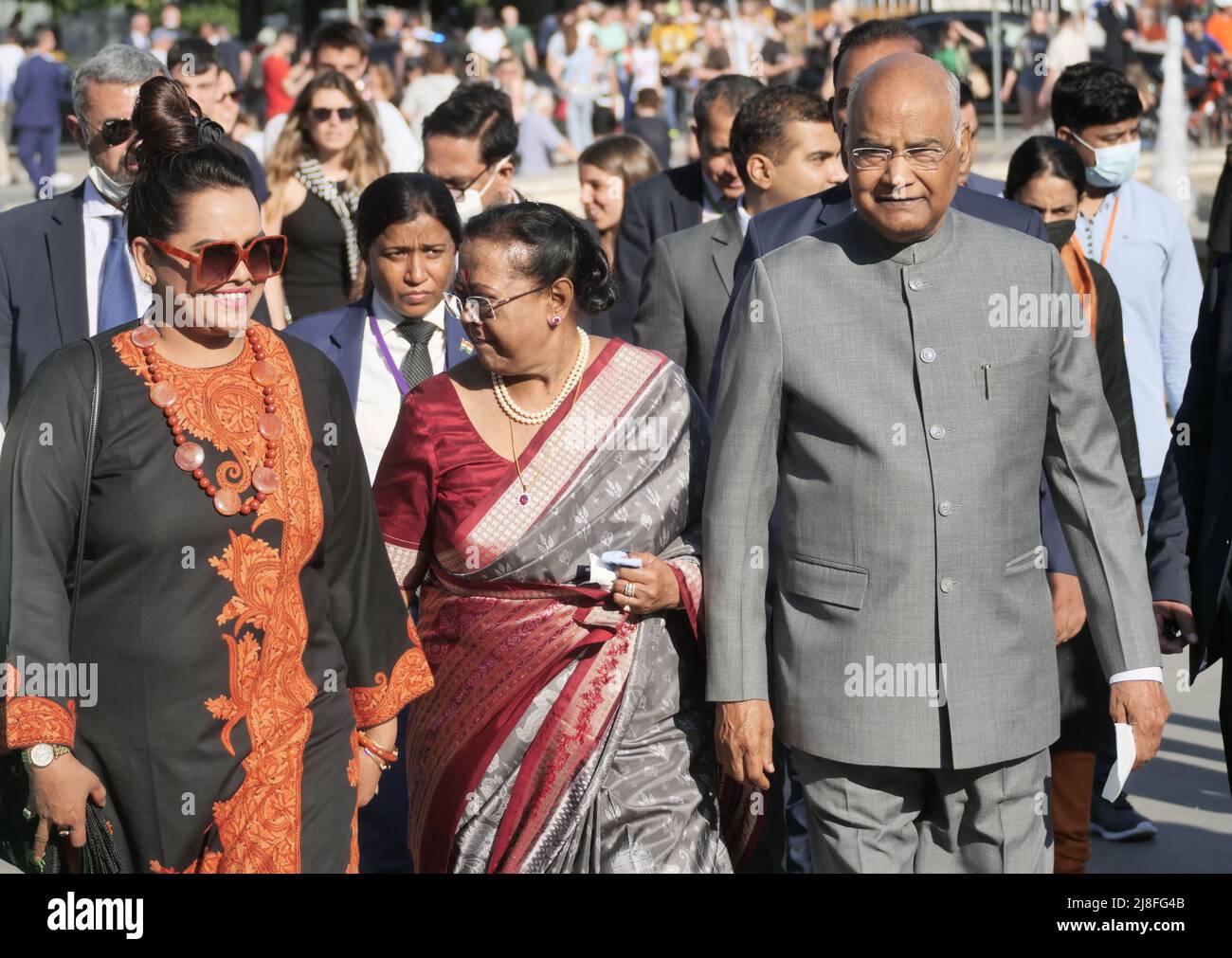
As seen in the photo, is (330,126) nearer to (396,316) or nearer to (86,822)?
(396,316)

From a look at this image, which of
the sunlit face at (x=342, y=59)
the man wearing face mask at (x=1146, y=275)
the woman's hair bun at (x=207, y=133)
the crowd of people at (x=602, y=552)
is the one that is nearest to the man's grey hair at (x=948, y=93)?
the crowd of people at (x=602, y=552)

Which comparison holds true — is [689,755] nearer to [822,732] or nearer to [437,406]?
[822,732]

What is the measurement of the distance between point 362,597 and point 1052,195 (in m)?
3.05

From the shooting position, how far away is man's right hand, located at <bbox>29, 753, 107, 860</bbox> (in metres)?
3.10

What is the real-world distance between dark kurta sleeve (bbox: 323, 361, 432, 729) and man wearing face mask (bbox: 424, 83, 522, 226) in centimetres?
303

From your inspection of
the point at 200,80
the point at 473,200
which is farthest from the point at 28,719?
the point at 200,80

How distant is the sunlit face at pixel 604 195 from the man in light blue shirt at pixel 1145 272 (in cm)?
245

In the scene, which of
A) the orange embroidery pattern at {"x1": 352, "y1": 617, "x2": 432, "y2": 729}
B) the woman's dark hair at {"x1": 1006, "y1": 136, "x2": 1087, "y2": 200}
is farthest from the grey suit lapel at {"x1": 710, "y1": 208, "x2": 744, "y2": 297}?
the orange embroidery pattern at {"x1": 352, "y1": 617, "x2": 432, "y2": 729}

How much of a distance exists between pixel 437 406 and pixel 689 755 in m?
0.96

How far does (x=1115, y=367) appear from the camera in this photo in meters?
5.12

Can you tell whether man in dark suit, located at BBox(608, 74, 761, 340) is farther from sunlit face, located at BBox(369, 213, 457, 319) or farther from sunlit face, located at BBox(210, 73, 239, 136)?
sunlit face, located at BBox(369, 213, 457, 319)

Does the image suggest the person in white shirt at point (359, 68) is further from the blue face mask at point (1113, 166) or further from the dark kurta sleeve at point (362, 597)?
the dark kurta sleeve at point (362, 597)

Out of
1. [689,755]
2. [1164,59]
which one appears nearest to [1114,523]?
[689,755]

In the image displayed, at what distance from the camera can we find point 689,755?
4043mm
